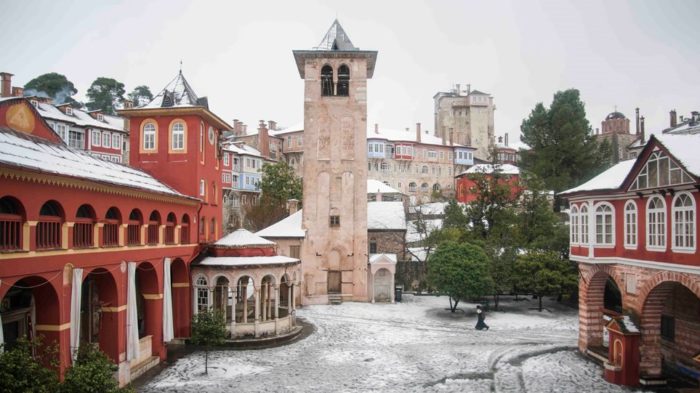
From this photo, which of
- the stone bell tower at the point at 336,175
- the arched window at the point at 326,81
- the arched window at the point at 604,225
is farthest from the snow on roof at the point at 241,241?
the arched window at the point at 604,225

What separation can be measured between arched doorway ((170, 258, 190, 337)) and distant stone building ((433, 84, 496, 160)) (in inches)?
3191

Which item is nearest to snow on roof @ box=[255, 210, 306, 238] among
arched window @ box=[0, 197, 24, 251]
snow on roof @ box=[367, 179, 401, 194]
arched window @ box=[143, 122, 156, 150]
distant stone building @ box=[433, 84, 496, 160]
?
arched window @ box=[143, 122, 156, 150]

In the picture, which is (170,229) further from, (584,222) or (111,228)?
(584,222)

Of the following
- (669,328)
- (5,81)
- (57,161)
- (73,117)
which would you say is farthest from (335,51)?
(73,117)

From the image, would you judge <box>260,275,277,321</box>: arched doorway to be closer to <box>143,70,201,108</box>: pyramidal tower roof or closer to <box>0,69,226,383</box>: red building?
<box>0,69,226,383</box>: red building

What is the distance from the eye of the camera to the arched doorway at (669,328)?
18.8m

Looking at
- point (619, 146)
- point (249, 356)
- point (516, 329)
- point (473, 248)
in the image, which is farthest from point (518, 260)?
point (619, 146)

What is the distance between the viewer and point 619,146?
89.9 meters

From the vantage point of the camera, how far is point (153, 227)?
2134 cm

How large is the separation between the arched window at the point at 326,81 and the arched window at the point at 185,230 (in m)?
16.3

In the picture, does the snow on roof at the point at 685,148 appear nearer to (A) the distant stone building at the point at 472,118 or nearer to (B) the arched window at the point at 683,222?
(B) the arched window at the point at 683,222

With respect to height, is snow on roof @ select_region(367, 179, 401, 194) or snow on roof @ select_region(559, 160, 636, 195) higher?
snow on roof @ select_region(367, 179, 401, 194)

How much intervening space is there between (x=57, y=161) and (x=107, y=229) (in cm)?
295

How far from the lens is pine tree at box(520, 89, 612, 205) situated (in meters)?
49.6
